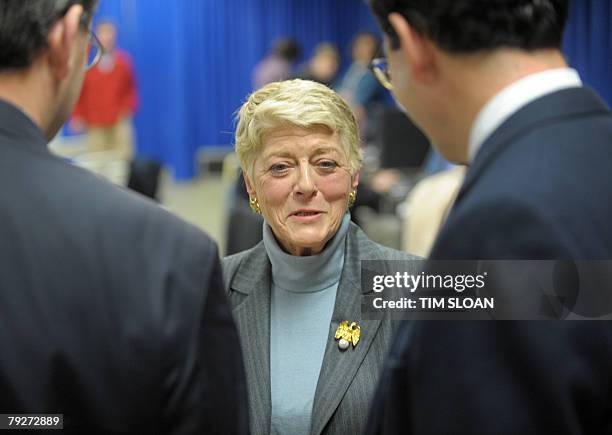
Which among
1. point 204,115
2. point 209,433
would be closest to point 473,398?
point 209,433

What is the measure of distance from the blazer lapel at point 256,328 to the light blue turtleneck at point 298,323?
2 centimetres

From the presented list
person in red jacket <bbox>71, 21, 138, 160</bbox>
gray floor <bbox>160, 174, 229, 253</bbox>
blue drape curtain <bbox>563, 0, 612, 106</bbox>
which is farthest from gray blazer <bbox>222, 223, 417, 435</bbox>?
person in red jacket <bbox>71, 21, 138, 160</bbox>

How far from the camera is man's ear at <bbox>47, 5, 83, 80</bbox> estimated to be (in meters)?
1.05

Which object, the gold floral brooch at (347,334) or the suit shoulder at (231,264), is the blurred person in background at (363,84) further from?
the gold floral brooch at (347,334)

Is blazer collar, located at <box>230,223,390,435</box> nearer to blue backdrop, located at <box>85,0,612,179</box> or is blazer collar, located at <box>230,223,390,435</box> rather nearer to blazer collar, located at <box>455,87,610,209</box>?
blazer collar, located at <box>455,87,610,209</box>

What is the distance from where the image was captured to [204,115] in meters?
11.6

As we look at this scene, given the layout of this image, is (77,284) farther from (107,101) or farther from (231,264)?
(107,101)

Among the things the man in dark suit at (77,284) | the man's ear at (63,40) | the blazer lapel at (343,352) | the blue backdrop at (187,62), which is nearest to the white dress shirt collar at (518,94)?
the man in dark suit at (77,284)

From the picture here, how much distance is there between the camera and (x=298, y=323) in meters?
1.81

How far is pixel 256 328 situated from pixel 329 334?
6.5 inches

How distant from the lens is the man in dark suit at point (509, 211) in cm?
94

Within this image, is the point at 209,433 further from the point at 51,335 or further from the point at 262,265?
the point at 262,265

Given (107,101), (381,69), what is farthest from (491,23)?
(107,101)

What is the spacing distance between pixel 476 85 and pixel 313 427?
90cm
